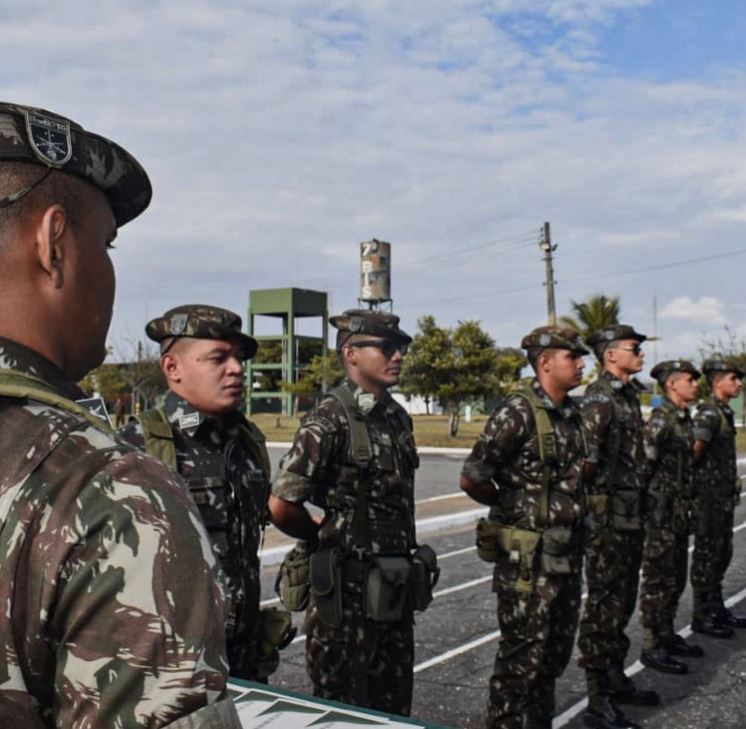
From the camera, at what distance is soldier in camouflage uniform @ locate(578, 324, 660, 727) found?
16.7ft

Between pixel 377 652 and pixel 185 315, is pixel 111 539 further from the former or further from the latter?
pixel 377 652

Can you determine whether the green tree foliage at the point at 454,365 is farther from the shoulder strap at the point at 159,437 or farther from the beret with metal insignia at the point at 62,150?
the beret with metal insignia at the point at 62,150

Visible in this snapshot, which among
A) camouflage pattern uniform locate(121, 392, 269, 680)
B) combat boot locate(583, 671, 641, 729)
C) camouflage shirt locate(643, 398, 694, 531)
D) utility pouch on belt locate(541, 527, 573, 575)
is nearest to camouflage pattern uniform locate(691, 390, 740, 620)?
camouflage shirt locate(643, 398, 694, 531)

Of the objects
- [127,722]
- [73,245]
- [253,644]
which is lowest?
[253,644]

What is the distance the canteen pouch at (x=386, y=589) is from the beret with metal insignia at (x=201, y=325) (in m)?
1.22

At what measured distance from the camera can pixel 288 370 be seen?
60969mm

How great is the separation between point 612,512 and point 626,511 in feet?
0.32

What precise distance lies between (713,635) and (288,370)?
181 feet

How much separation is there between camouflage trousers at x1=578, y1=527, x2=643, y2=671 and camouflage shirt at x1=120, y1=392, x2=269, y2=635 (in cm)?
259

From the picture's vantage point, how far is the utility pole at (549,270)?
27.9 m

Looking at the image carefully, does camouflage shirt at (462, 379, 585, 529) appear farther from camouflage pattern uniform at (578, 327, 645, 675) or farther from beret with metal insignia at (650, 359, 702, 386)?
beret with metal insignia at (650, 359, 702, 386)

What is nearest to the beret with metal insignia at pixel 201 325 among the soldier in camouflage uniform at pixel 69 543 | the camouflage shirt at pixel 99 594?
the soldier in camouflage uniform at pixel 69 543

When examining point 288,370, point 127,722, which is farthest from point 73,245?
point 288,370

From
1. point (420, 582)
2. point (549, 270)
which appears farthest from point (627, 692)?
point (549, 270)
